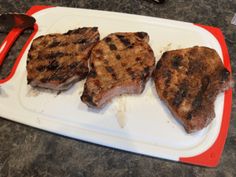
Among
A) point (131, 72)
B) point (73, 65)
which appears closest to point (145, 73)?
point (131, 72)

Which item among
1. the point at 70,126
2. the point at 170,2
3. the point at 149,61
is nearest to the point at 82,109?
the point at 70,126

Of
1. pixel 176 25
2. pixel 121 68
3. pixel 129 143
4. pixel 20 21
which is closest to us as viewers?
pixel 129 143

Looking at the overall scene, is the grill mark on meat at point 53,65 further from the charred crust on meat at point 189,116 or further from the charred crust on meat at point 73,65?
the charred crust on meat at point 189,116

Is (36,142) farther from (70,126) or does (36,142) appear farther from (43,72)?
(43,72)

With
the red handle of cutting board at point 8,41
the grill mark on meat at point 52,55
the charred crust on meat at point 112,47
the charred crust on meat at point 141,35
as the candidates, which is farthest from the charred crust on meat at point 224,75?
the red handle of cutting board at point 8,41

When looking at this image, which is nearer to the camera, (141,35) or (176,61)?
(176,61)

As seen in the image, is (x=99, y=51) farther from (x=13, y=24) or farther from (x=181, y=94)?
(x=13, y=24)
